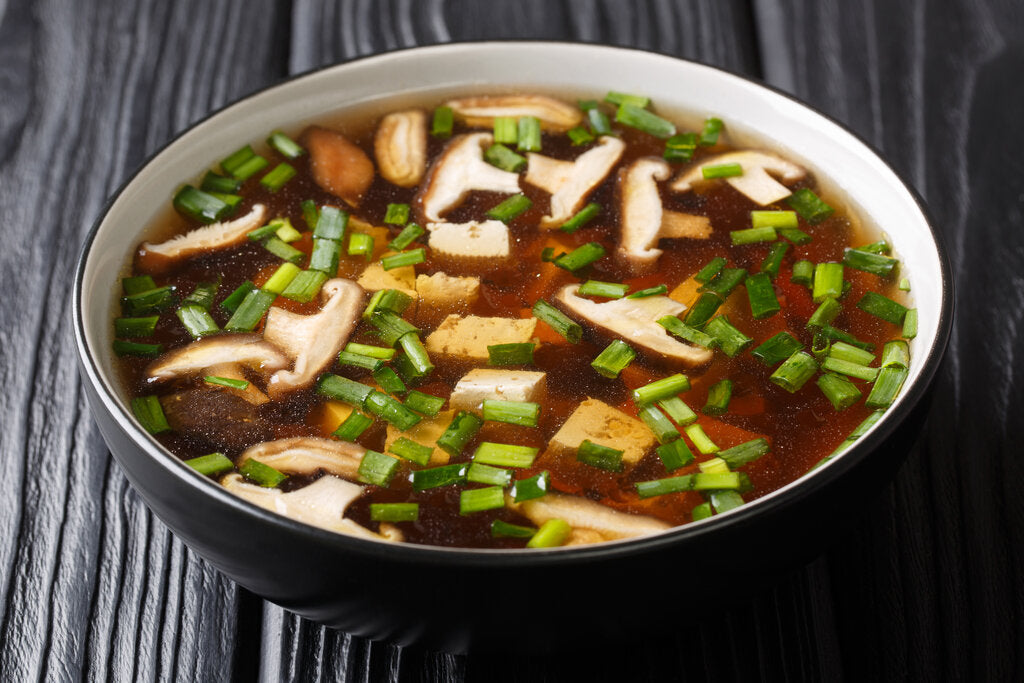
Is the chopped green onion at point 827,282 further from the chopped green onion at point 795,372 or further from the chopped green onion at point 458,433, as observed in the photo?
the chopped green onion at point 458,433

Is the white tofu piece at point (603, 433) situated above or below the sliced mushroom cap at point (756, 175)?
below

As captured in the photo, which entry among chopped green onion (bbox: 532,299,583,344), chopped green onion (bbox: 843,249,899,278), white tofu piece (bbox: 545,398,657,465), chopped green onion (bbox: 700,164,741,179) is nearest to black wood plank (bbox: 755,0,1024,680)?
chopped green onion (bbox: 843,249,899,278)

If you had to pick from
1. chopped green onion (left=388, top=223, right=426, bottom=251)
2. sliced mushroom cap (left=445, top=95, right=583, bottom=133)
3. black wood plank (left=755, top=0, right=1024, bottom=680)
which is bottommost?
black wood plank (left=755, top=0, right=1024, bottom=680)

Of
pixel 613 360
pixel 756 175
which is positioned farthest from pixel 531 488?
pixel 756 175

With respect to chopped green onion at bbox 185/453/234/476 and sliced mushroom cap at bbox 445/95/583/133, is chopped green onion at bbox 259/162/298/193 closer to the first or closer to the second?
sliced mushroom cap at bbox 445/95/583/133

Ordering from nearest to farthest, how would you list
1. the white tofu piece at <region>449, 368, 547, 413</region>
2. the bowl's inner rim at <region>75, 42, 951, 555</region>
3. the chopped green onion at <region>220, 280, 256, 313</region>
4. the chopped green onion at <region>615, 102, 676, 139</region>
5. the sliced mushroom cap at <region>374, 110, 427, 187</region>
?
the bowl's inner rim at <region>75, 42, 951, 555</region>
the white tofu piece at <region>449, 368, 547, 413</region>
the chopped green onion at <region>220, 280, 256, 313</region>
the sliced mushroom cap at <region>374, 110, 427, 187</region>
the chopped green onion at <region>615, 102, 676, 139</region>

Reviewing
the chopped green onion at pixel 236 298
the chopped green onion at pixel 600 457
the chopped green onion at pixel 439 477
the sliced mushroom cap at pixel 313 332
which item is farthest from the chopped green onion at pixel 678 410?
the chopped green onion at pixel 236 298

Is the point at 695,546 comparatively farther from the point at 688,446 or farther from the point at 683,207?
the point at 683,207
